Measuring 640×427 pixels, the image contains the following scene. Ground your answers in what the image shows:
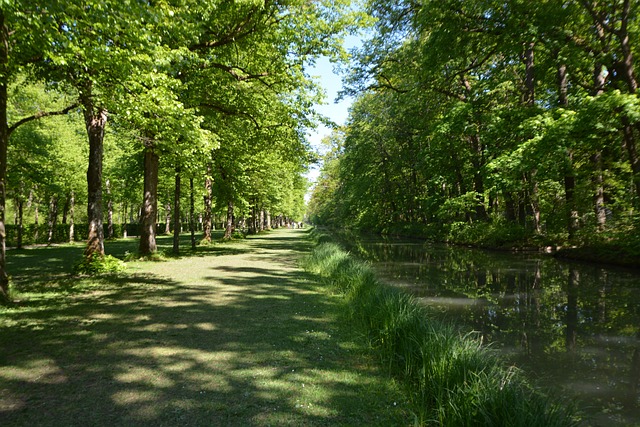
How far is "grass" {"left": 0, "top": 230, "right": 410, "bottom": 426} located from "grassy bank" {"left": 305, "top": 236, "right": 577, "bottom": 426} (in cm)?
27

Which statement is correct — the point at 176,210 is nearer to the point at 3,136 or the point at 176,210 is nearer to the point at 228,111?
the point at 228,111

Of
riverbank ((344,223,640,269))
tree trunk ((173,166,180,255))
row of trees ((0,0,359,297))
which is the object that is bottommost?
riverbank ((344,223,640,269))

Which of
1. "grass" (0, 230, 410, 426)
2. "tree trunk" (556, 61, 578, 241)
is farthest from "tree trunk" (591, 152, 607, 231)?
"grass" (0, 230, 410, 426)

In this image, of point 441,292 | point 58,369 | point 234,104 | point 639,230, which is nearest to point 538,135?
point 639,230

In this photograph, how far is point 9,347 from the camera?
516 centimetres

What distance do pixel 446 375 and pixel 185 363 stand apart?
10.8 feet

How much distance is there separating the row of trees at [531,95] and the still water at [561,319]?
4544mm

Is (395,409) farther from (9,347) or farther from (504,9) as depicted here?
(504,9)

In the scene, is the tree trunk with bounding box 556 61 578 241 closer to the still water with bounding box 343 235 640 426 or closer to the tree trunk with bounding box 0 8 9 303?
the still water with bounding box 343 235 640 426

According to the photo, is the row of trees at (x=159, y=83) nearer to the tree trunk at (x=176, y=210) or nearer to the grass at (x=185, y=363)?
the tree trunk at (x=176, y=210)

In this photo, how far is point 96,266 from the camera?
12.0 metres

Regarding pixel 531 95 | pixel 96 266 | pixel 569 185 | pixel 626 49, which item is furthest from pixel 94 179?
pixel 569 185

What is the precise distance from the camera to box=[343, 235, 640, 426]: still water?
14.6 feet

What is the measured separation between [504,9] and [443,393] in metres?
16.0
